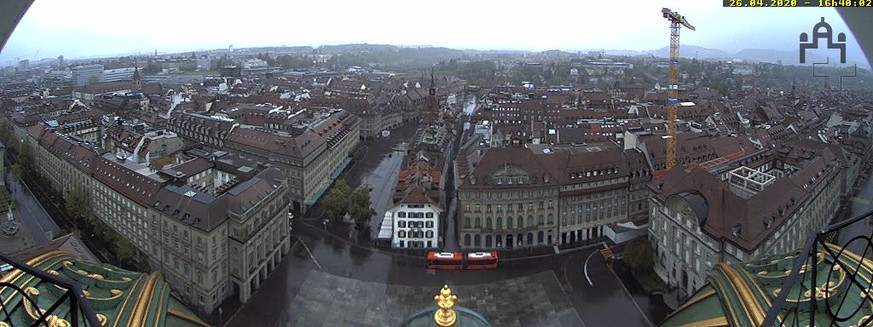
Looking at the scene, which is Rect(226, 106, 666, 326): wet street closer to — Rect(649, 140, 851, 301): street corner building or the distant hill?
Rect(649, 140, 851, 301): street corner building

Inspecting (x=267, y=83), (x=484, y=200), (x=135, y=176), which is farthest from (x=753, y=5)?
(x=267, y=83)

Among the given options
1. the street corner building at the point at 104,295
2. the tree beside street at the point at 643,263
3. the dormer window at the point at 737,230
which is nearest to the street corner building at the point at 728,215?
the dormer window at the point at 737,230

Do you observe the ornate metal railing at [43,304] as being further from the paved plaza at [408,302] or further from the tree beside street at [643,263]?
the tree beside street at [643,263]

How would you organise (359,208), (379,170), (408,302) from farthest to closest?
1. (379,170)
2. (359,208)
3. (408,302)

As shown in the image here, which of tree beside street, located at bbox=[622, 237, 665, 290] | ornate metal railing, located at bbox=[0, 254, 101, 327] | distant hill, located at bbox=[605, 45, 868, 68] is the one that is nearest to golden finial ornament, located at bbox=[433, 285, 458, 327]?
ornate metal railing, located at bbox=[0, 254, 101, 327]

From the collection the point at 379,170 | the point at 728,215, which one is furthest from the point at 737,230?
the point at 379,170

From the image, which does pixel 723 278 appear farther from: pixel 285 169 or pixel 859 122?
pixel 859 122

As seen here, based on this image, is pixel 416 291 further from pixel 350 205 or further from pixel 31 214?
pixel 31 214
